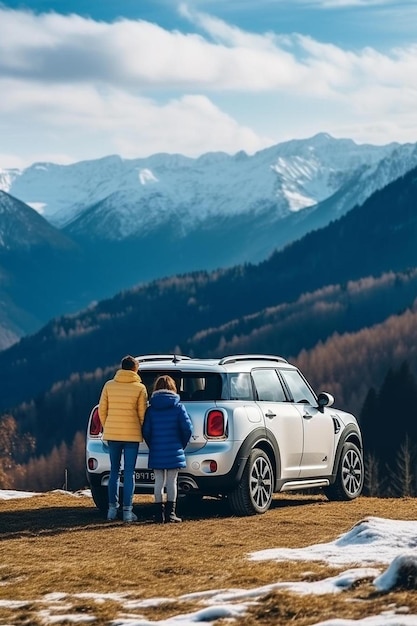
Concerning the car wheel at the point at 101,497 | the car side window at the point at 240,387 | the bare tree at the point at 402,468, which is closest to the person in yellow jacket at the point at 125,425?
the car wheel at the point at 101,497

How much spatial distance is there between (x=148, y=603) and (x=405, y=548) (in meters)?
3.14

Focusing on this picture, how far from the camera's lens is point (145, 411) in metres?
15.7

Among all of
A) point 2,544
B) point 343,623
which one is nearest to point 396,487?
point 2,544

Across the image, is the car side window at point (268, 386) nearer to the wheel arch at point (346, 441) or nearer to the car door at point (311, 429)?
the car door at point (311, 429)

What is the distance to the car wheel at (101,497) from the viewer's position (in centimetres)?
1636

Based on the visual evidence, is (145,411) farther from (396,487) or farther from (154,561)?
(396,487)

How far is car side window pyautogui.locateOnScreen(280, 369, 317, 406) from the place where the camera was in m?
17.5

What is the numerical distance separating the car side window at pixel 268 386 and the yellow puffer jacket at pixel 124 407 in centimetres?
170

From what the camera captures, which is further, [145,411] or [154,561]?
[145,411]

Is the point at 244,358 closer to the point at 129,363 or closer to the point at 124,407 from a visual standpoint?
the point at 129,363

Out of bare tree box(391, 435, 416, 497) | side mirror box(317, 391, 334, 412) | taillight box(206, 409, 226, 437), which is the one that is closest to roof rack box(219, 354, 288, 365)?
side mirror box(317, 391, 334, 412)

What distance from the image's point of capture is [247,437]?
15695 millimetres

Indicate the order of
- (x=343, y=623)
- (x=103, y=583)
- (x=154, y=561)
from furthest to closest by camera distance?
(x=154, y=561) < (x=103, y=583) < (x=343, y=623)

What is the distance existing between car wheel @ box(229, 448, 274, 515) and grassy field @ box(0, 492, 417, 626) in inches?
8.9
